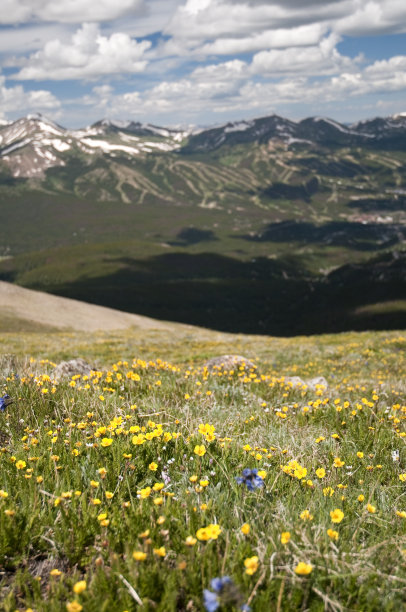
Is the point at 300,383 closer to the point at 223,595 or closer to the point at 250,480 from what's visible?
the point at 250,480

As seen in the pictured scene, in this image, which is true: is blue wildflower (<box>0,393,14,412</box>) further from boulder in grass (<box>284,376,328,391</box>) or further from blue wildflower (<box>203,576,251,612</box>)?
boulder in grass (<box>284,376,328,391</box>)

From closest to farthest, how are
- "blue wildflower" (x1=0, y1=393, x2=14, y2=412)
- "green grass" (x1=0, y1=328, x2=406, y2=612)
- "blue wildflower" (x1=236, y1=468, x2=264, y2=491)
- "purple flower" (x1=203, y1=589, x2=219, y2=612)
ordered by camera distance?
"purple flower" (x1=203, y1=589, x2=219, y2=612) → "green grass" (x1=0, y1=328, x2=406, y2=612) → "blue wildflower" (x1=236, y1=468, x2=264, y2=491) → "blue wildflower" (x1=0, y1=393, x2=14, y2=412)

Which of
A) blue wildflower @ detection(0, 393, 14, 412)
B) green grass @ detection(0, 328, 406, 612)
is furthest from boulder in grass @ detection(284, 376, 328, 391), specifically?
blue wildflower @ detection(0, 393, 14, 412)

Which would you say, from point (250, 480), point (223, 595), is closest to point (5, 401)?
point (250, 480)

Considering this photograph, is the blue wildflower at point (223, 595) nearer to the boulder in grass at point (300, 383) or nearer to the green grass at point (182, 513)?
the green grass at point (182, 513)

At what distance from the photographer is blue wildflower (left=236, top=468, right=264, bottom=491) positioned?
373 cm

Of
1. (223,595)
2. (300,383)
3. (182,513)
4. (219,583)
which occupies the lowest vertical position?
(300,383)

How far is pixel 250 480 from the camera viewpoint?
12.6 feet

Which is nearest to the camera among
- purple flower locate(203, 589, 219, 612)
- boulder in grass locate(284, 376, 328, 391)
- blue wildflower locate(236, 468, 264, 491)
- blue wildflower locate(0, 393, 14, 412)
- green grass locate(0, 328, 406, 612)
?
purple flower locate(203, 589, 219, 612)

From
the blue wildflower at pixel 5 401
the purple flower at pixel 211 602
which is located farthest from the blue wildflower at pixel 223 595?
the blue wildflower at pixel 5 401

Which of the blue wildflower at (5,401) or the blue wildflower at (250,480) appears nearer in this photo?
the blue wildflower at (250,480)

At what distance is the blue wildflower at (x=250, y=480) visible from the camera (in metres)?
3.73

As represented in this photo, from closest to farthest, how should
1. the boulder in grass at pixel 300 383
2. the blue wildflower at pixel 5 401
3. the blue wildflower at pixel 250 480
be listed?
the blue wildflower at pixel 250 480 → the blue wildflower at pixel 5 401 → the boulder in grass at pixel 300 383

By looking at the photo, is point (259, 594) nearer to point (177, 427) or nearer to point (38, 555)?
point (38, 555)
